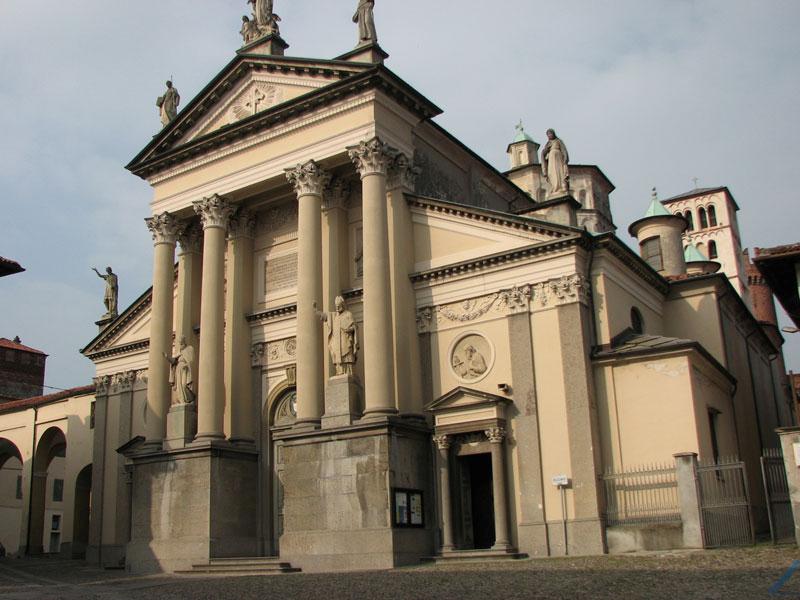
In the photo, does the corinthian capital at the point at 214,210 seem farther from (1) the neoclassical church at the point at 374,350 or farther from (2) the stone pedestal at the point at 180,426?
(2) the stone pedestal at the point at 180,426

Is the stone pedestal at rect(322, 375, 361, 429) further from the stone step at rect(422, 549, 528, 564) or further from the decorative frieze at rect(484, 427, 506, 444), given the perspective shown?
the stone step at rect(422, 549, 528, 564)

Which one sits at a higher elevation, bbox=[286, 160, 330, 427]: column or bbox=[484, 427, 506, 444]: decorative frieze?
bbox=[286, 160, 330, 427]: column

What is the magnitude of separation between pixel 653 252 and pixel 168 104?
1988 centimetres

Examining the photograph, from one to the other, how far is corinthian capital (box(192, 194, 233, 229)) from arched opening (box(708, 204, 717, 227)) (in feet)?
182

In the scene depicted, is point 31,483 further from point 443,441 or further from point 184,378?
point 443,441

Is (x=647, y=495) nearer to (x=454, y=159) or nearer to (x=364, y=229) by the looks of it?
(x=364, y=229)

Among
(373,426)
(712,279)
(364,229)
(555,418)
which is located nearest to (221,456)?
(373,426)

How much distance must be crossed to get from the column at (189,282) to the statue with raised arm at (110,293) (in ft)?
22.1

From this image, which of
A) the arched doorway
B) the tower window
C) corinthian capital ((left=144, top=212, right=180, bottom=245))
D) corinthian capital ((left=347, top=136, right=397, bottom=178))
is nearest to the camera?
corinthian capital ((left=347, top=136, right=397, bottom=178))

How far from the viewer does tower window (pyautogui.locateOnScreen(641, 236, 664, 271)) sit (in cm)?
3581

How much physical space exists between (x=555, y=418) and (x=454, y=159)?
1158 centimetres

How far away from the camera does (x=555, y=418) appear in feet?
79.1

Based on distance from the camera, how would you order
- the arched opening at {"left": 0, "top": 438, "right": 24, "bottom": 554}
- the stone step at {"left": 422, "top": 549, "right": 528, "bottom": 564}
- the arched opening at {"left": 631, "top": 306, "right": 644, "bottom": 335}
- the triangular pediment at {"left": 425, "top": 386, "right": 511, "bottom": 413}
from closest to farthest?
1. the stone step at {"left": 422, "top": 549, "right": 528, "bottom": 564}
2. the triangular pediment at {"left": 425, "top": 386, "right": 511, "bottom": 413}
3. the arched opening at {"left": 631, "top": 306, "right": 644, "bottom": 335}
4. the arched opening at {"left": 0, "top": 438, "right": 24, "bottom": 554}

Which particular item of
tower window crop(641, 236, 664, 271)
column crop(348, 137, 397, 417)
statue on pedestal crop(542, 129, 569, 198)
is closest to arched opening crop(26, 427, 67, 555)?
column crop(348, 137, 397, 417)
